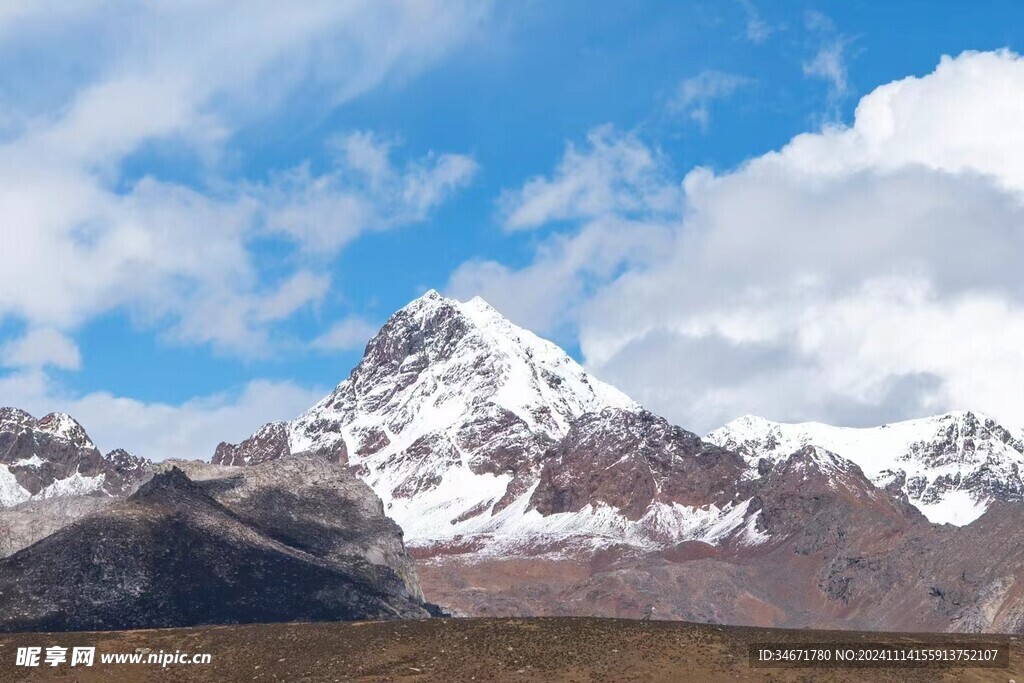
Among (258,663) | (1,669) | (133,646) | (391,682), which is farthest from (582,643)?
(1,669)

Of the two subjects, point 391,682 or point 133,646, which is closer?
point 391,682

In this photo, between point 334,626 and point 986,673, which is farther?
point 334,626

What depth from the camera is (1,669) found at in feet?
370

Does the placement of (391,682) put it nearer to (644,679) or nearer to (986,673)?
(644,679)

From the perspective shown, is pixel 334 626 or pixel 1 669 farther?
pixel 334 626

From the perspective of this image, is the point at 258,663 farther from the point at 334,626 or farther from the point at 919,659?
the point at 919,659

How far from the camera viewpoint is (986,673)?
109 meters

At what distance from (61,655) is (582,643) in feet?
126

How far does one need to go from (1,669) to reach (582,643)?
42417 millimetres

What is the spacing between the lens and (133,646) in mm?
115438

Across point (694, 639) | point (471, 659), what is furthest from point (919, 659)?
point (471, 659)

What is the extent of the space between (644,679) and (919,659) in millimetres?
20068

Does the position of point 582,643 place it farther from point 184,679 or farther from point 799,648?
point 184,679

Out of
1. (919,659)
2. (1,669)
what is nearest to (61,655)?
(1,669)
